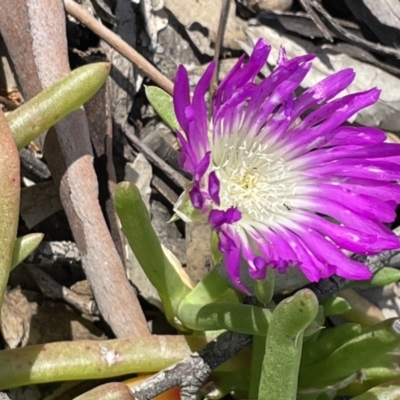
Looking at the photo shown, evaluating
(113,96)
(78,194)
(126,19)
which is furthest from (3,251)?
(126,19)

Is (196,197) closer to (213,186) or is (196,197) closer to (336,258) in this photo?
(213,186)

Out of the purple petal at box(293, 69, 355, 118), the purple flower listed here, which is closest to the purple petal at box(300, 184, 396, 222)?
the purple flower

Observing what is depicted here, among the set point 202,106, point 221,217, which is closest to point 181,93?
point 202,106

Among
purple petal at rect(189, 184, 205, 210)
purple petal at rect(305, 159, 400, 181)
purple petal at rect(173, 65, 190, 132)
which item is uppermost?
purple petal at rect(173, 65, 190, 132)

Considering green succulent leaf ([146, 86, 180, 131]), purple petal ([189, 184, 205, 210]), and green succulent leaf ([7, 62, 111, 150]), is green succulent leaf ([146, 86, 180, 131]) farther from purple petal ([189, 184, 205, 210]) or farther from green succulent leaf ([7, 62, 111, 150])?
purple petal ([189, 184, 205, 210])

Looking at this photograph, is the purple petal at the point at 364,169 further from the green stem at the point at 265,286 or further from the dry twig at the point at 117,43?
the dry twig at the point at 117,43

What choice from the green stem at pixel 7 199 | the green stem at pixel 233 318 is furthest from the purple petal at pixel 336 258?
the green stem at pixel 7 199

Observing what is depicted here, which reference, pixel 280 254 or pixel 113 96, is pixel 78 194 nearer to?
pixel 113 96

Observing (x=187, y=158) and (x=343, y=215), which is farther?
(x=343, y=215)
